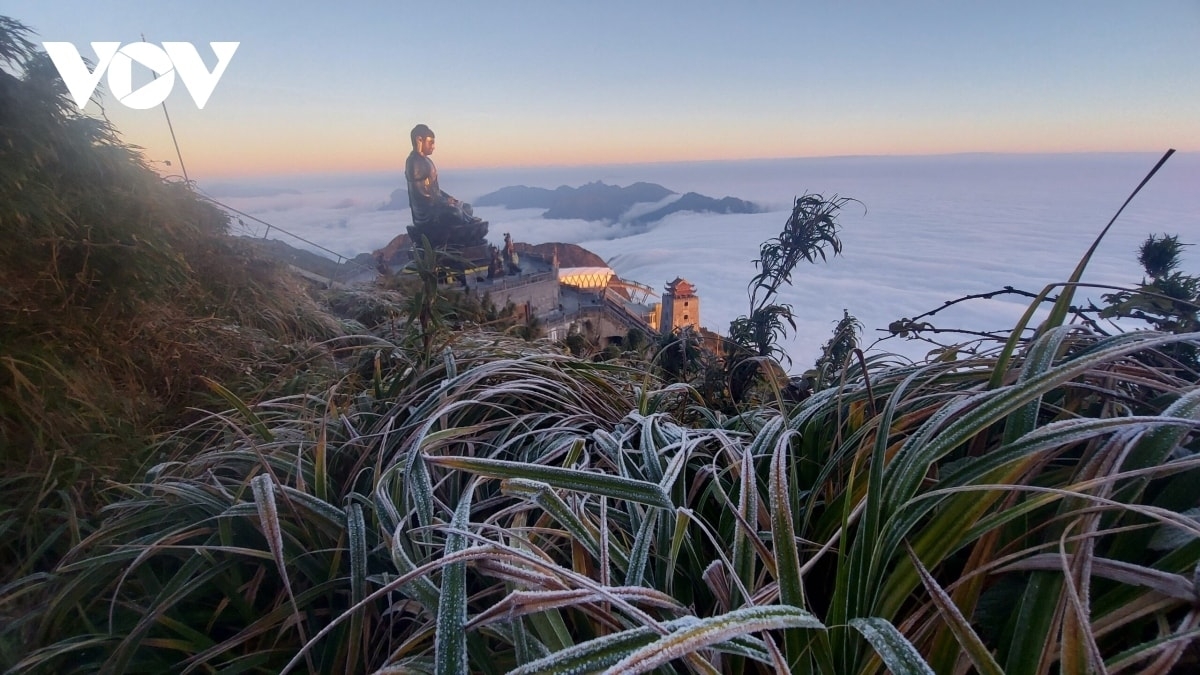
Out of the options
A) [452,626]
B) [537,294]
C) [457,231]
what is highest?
[457,231]

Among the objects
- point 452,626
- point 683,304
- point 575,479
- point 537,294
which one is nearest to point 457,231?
point 537,294

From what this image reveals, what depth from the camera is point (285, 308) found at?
4.19m

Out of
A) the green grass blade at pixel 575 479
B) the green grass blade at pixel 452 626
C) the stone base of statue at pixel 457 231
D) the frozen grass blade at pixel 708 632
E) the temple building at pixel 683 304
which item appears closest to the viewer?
the frozen grass blade at pixel 708 632

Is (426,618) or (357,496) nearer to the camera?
(426,618)

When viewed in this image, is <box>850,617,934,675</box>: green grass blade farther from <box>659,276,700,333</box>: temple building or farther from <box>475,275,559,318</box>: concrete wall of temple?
<box>475,275,559,318</box>: concrete wall of temple

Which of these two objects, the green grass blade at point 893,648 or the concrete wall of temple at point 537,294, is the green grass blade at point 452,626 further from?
the concrete wall of temple at point 537,294

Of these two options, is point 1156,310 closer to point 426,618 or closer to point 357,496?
point 426,618

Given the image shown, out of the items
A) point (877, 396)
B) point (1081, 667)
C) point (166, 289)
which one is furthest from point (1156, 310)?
point (166, 289)

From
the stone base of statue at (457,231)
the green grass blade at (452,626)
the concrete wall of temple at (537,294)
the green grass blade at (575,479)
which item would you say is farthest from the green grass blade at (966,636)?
the stone base of statue at (457,231)

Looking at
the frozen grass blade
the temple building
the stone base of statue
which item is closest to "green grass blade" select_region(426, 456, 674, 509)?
the frozen grass blade

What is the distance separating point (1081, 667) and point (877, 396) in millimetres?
751

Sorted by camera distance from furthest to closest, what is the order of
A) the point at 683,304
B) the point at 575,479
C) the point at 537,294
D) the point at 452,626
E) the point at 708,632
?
1. the point at 537,294
2. the point at 683,304
3. the point at 575,479
4. the point at 452,626
5. the point at 708,632

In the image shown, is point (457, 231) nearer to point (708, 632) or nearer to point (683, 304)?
point (683, 304)

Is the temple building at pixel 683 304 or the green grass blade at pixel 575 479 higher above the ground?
the green grass blade at pixel 575 479
